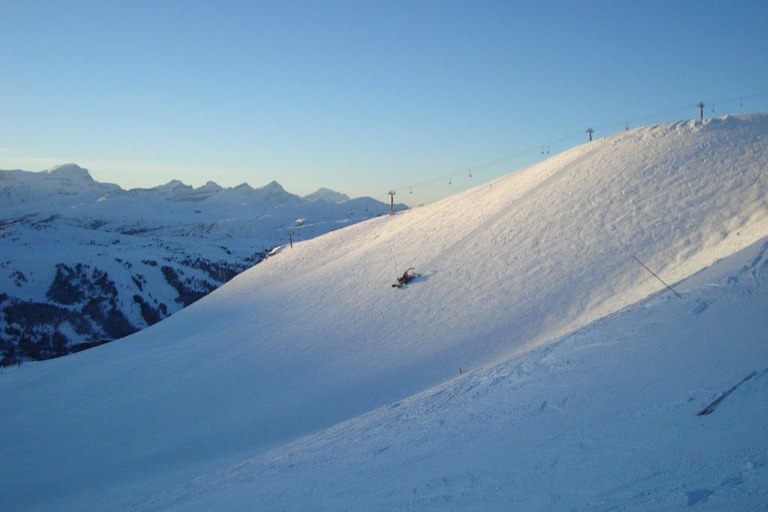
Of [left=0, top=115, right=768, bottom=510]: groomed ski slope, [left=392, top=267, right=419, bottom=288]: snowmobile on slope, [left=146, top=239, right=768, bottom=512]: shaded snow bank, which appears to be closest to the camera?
[left=146, top=239, right=768, bottom=512]: shaded snow bank

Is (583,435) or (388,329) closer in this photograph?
(583,435)

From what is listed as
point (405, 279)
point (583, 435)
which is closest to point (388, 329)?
point (405, 279)

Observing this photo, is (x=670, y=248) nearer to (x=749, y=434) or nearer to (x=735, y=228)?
(x=735, y=228)

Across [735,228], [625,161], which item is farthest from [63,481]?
[625,161]

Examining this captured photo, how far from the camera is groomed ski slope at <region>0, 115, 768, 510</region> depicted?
45.1 feet

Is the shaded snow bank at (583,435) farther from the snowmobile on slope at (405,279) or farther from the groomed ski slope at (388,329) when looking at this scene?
the snowmobile on slope at (405,279)

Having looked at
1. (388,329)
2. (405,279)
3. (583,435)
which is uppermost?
(405,279)

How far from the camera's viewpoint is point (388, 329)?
63.3ft

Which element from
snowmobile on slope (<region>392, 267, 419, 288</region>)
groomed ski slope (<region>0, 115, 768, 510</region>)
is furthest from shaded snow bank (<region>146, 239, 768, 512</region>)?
snowmobile on slope (<region>392, 267, 419, 288</region>)

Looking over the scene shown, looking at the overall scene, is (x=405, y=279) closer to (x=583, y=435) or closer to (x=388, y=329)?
(x=388, y=329)

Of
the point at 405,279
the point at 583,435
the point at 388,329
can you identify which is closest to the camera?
the point at 583,435

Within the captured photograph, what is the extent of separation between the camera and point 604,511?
486 centimetres

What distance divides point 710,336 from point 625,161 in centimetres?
1806

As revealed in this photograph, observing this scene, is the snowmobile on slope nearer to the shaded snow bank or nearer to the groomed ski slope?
the groomed ski slope
